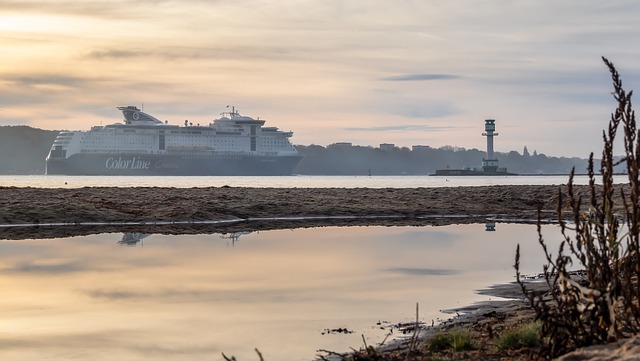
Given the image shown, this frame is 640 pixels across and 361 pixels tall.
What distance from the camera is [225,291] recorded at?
12281 mm

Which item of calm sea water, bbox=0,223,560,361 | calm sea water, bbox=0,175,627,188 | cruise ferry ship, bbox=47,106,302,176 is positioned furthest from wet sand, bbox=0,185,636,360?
cruise ferry ship, bbox=47,106,302,176

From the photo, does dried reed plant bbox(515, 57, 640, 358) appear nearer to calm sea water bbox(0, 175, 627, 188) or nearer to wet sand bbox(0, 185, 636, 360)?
wet sand bbox(0, 185, 636, 360)

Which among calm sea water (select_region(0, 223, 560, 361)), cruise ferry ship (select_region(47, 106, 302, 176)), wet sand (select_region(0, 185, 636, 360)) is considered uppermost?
cruise ferry ship (select_region(47, 106, 302, 176))

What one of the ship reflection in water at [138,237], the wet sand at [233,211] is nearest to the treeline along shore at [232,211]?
the wet sand at [233,211]

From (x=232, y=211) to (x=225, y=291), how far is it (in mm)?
19333

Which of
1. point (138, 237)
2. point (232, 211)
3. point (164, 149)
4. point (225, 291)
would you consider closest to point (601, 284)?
point (225, 291)

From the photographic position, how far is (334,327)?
952 centimetres

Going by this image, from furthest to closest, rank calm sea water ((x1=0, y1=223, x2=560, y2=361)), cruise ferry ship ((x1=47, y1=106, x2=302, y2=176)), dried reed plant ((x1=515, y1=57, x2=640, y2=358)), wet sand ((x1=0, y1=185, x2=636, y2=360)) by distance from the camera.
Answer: cruise ferry ship ((x1=47, y1=106, x2=302, y2=176)), wet sand ((x1=0, y1=185, x2=636, y2=360)), calm sea water ((x1=0, y1=223, x2=560, y2=361)), dried reed plant ((x1=515, y1=57, x2=640, y2=358))

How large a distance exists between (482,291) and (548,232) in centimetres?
1410

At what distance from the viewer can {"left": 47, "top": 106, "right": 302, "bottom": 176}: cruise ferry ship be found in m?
164

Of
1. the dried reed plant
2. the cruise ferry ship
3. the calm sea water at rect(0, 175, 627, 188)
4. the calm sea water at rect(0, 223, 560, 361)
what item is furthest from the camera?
the cruise ferry ship

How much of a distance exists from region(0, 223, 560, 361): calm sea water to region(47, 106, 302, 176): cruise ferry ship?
473ft

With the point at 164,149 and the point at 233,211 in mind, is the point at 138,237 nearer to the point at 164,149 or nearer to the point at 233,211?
the point at 233,211

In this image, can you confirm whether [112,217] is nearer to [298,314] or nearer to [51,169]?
[298,314]
